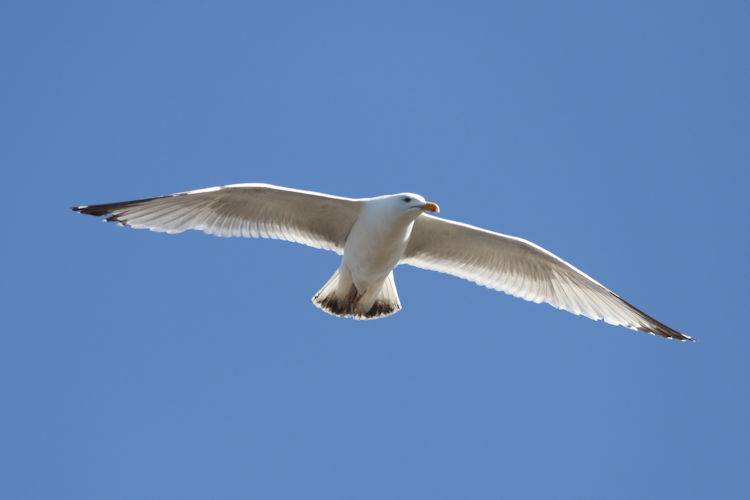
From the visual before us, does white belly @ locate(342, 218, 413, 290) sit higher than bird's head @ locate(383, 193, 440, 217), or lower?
lower

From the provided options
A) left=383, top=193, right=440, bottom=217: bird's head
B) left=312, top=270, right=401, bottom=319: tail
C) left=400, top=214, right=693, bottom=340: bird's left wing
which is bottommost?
left=312, top=270, right=401, bottom=319: tail

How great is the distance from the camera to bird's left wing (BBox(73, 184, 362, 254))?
9125 millimetres

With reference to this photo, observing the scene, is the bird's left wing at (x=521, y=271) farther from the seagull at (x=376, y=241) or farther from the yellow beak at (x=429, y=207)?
the yellow beak at (x=429, y=207)

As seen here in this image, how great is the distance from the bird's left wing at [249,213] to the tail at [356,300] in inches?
19.4

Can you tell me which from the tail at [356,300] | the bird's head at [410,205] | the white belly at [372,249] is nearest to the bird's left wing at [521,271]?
the tail at [356,300]

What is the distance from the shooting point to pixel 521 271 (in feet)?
34.2

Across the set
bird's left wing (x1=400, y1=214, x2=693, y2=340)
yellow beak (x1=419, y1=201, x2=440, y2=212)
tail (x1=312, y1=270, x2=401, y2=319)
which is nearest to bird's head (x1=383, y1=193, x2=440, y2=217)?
yellow beak (x1=419, y1=201, x2=440, y2=212)

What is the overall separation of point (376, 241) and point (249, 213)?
1.45 m

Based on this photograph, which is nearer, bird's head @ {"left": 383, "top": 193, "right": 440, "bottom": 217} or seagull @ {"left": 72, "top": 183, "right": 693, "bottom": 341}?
bird's head @ {"left": 383, "top": 193, "right": 440, "bottom": 217}

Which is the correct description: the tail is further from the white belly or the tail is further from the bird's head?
the bird's head

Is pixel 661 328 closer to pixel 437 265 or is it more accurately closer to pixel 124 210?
pixel 437 265

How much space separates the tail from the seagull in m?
0.01

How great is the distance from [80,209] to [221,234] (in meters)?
1.45

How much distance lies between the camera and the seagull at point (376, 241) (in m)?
9.16
